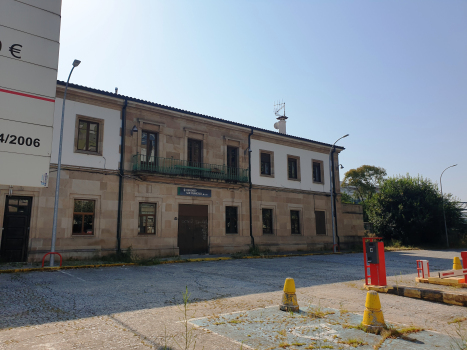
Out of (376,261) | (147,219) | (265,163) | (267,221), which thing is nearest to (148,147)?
(147,219)

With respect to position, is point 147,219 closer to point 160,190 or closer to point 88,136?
point 160,190

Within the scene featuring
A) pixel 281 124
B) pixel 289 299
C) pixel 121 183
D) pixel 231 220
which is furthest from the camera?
pixel 281 124

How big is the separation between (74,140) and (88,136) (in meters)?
0.83

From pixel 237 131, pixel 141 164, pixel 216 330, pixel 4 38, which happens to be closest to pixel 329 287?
pixel 216 330

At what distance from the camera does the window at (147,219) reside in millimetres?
18594

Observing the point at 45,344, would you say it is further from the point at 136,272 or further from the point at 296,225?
the point at 296,225

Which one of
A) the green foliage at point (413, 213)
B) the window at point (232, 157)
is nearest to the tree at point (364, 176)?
the green foliage at point (413, 213)

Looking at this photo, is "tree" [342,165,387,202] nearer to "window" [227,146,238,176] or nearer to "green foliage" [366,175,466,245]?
"green foliage" [366,175,466,245]

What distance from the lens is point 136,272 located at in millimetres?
13188

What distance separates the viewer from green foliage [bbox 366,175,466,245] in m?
33.3

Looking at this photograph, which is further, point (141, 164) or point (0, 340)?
point (141, 164)

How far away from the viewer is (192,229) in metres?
20.4

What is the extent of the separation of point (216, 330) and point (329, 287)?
5.68 m

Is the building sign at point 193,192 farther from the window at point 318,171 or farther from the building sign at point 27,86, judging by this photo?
the building sign at point 27,86
